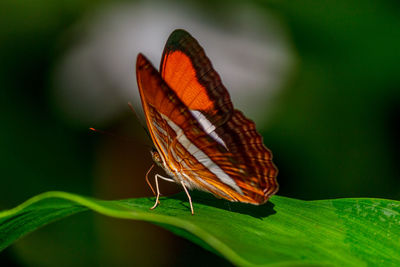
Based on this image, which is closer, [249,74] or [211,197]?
[211,197]

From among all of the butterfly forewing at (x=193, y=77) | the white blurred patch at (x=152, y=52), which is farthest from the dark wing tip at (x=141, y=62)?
the white blurred patch at (x=152, y=52)

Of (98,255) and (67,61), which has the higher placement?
(67,61)

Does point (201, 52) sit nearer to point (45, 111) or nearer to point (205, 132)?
point (205, 132)

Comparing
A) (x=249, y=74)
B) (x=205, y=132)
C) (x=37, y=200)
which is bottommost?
(x=249, y=74)

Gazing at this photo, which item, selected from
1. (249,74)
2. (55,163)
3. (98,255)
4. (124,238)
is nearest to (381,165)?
(249,74)

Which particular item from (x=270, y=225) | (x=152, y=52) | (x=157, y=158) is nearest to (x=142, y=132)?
(x=152, y=52)
